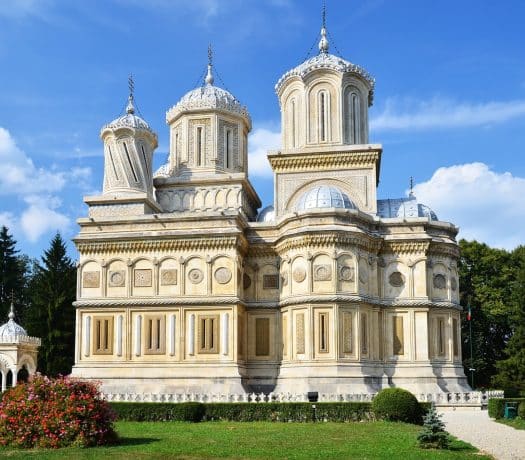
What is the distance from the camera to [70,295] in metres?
45.1

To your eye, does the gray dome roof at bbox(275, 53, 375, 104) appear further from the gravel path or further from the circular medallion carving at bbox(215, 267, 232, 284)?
the gravel path

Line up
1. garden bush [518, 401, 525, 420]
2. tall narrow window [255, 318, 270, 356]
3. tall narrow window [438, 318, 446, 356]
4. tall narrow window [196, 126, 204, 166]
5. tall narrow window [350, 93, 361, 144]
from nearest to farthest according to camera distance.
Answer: garden bush [518, 401, 525, 420]
tall narrow window [438, 318, 446, 356]
tall narrow window [255, 318, 270, 356]
tall narrow window [350, 93, 361, 144]
tall narrow window [196, 126, 204, 166]

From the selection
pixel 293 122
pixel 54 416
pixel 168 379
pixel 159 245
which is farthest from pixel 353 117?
pixel 54 416

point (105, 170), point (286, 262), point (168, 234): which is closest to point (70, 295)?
point (105, 170)

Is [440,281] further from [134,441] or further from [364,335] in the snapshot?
[134,441]

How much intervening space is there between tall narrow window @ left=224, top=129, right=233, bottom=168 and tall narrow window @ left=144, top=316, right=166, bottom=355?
31.7 ft

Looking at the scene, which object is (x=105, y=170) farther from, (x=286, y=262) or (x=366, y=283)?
(x=366, y=283)

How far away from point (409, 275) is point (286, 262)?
18.5ft

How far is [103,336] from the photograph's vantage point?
32750 mm

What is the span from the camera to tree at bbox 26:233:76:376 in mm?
42625

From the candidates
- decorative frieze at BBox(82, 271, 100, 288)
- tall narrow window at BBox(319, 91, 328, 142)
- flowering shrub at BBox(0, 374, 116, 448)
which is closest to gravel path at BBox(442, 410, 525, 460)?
flowering shrub at BBox(0, 374, 116, 448)

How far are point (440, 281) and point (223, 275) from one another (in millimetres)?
10006

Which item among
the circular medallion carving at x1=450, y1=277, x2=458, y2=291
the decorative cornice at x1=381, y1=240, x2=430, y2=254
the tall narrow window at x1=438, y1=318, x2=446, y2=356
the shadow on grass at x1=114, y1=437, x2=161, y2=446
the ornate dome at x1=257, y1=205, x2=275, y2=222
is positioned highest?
the ornate dome at x1=257, y1=205, x2=275, y2=222

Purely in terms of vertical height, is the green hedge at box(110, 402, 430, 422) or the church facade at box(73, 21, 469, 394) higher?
the church facade at box(73, 21, 469, 394)
